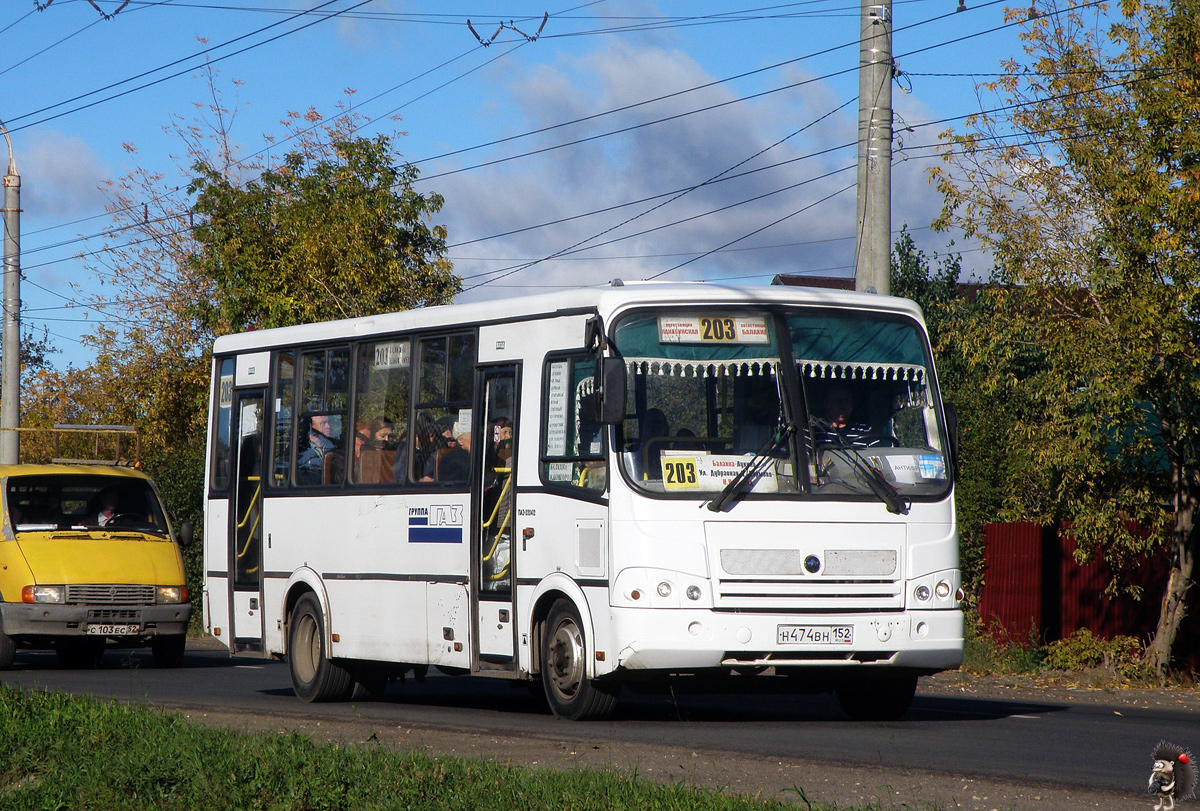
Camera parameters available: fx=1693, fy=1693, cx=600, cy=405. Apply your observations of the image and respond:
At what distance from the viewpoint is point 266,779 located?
314 inches

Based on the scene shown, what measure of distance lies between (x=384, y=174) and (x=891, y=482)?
19.4 m

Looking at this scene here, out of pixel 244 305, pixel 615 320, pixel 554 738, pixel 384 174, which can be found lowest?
pixel 554 738

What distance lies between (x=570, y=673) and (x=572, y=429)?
1678 mm

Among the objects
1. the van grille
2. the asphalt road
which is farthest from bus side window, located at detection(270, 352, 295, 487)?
the van grille

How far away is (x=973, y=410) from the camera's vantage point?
2255cm

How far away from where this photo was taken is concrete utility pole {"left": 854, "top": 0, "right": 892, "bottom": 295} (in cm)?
1734

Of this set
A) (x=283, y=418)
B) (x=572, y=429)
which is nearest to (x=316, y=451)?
(x=283, y=418)

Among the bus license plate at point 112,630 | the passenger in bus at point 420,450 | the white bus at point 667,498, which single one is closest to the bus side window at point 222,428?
the white bus at point 667,498

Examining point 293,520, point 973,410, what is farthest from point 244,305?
point 293,520

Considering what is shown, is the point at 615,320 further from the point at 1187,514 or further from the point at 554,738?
the point at 1187,514

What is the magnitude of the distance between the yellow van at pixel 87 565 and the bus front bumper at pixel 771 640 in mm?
9806

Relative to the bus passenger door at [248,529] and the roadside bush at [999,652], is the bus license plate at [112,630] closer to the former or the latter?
the bus passenger door at [248,529]

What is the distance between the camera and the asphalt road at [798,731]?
8.68 m

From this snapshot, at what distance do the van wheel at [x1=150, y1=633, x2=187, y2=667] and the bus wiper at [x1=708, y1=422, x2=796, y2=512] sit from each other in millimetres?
10522
